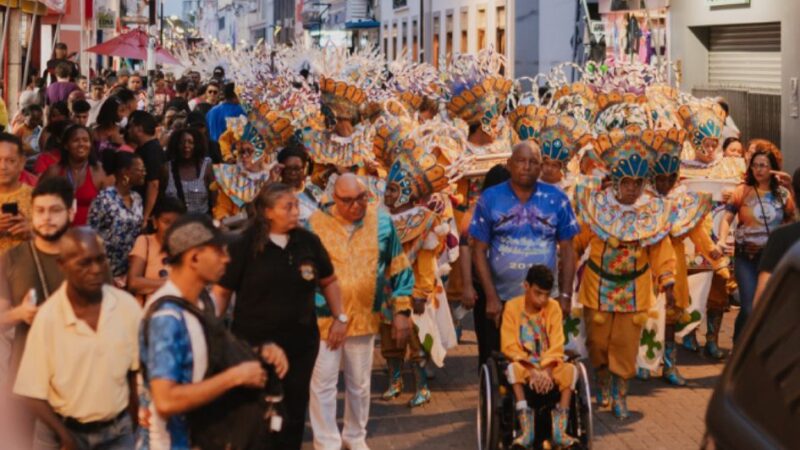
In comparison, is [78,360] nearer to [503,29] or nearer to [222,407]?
[222,407]

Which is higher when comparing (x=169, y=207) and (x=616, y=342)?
(x=169, y=207)

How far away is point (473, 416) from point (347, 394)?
59.6 inches

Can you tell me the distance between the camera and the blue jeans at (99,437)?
6.45m

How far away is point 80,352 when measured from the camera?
629 cm

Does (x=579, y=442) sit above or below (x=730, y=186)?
below

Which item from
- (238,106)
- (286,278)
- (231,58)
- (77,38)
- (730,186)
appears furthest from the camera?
(77,38)

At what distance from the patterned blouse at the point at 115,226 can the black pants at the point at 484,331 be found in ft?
7.17

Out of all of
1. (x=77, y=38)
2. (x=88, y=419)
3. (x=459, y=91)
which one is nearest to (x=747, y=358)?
(x=88, y=419)

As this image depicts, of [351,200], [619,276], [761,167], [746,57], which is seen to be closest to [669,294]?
[619,276]

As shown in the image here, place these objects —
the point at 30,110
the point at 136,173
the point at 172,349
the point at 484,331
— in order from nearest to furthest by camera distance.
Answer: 1. the point at 172,349
2. the point at 136,173
3. the point at 484,331
4. the point at 30,110

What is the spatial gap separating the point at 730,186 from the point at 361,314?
17.2 ft

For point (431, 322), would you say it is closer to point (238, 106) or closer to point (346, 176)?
point (346, 176)

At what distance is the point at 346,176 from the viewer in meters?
9.45

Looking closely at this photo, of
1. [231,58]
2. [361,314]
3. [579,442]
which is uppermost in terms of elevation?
[231,58]
